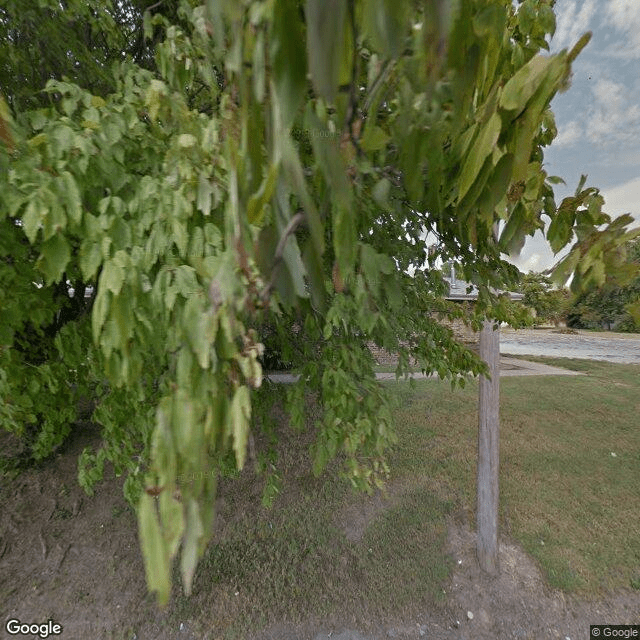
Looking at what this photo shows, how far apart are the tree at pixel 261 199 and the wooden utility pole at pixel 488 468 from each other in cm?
135

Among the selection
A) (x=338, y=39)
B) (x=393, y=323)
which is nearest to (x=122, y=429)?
(x=393, y=323)

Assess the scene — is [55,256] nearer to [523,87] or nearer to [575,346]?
[523,87]

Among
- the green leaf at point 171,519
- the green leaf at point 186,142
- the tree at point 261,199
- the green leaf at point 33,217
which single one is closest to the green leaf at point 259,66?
the tree at point 261,199

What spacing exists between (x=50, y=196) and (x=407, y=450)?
535cm

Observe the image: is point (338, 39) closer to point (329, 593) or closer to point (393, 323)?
point (393, 323)

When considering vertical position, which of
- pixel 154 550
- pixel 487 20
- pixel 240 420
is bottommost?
pixel 154 550

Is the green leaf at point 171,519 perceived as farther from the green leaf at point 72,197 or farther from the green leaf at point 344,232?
the green leaf at point 72,197

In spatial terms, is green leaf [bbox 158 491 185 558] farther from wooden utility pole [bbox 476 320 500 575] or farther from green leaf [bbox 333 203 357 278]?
wooden utility pole [bbox 476 320 500 575]

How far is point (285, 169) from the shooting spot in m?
0.45

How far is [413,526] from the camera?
3.94 meters

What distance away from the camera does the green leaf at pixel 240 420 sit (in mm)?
476

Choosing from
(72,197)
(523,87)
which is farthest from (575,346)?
(72,197)

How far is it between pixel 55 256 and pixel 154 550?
127 centimetres

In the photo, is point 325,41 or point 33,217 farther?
point 33,217
